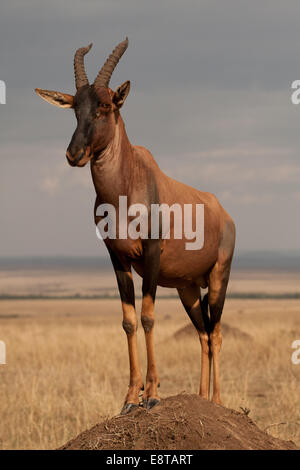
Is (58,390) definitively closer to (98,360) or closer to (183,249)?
(98,360)

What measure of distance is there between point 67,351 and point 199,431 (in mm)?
21201

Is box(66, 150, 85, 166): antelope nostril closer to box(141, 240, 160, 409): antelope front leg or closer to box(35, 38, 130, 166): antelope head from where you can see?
box(35, 38, 130, 166): antelope head

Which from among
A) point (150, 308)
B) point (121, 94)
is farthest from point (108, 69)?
point (150, 308)

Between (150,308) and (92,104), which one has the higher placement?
(92,104)

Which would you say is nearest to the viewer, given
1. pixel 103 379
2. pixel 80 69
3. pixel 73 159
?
pixel 73 159

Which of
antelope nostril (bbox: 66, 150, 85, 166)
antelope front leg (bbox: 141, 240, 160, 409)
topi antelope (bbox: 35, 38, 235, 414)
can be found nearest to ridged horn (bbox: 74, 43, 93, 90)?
topi antelope (bbox: 35, 38, 235, 414)

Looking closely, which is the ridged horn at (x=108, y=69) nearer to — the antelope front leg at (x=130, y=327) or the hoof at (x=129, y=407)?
the antelope front leg at (x=130, y=327)

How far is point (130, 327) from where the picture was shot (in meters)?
7.38

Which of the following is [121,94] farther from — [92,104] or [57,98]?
[57,98]

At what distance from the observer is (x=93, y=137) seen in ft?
22.2

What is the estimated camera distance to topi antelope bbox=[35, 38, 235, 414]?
6855 mm

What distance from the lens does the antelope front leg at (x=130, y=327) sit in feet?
24.1

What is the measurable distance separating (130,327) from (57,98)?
2394 mm
